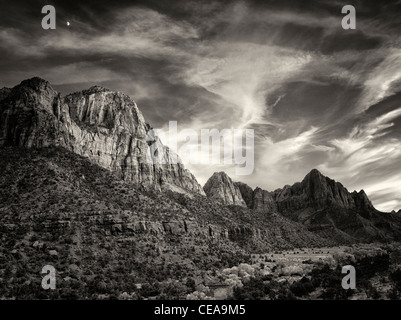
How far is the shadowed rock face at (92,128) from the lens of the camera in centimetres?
6869

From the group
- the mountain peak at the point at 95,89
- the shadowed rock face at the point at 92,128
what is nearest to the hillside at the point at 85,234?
the shadowed rock face at the point at 92,128

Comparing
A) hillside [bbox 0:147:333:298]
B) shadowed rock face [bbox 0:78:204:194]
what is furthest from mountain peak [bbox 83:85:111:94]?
hillside [bbox 0:147:333:298]

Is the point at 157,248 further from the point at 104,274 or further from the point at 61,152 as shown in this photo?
the point at 61,152

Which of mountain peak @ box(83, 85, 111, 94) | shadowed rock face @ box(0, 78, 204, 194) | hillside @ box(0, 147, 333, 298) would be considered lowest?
hillside @ box(0, 147, 333, 298)

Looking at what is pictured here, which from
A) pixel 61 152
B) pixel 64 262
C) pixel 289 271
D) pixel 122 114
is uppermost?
pixel 122 114

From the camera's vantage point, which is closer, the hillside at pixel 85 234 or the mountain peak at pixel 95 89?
the hillside at pixel 85 234

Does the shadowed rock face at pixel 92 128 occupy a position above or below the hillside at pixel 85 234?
above

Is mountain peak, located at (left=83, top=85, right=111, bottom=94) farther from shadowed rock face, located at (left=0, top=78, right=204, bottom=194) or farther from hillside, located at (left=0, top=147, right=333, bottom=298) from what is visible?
hillside, located at (left=0, top=147, right=333, bottom=298)

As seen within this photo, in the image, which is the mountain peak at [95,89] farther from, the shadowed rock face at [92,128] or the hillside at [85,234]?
the hillside at [85,234]

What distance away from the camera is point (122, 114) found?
118438 millimetres

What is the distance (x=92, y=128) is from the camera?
102812 millimetres

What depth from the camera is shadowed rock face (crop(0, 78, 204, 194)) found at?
68.7 meters
